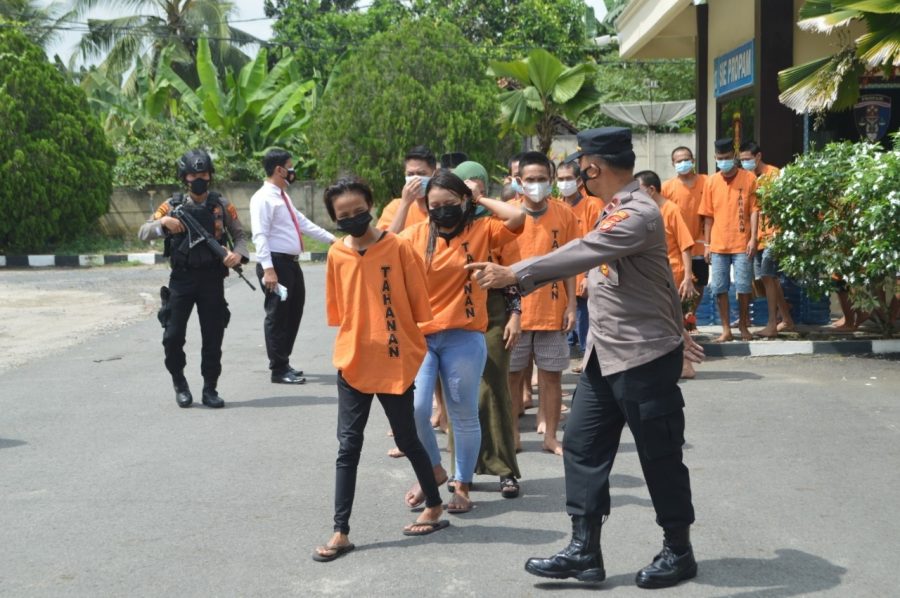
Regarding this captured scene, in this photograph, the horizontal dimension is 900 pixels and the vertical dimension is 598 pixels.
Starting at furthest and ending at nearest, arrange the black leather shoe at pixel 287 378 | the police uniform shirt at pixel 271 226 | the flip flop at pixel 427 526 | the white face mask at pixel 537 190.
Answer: the black leather shoe at pixel 287 378, the police uniform shirt at pixel 271 226, the white face mask at pixel 537 190, the flip flop at pixel 427 526

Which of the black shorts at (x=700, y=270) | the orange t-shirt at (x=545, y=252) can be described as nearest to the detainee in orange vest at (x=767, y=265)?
the black shorts at (x=700, y=270)

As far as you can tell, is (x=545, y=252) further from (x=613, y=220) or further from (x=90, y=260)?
(x=90, y=260)

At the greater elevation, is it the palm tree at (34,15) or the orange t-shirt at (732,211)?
the palm tree at (34,15)

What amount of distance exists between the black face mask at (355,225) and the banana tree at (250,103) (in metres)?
24.0

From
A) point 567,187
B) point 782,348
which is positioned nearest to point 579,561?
point 567,187

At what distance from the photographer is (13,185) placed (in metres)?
22.4

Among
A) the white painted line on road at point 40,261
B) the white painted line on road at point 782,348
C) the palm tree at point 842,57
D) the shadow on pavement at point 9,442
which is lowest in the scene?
the shadow on pavement at point 9,442

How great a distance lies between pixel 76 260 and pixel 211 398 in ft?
52.3

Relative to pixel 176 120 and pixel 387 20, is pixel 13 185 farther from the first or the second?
pixel 387 20

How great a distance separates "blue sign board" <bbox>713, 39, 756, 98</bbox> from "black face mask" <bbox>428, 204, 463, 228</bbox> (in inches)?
354

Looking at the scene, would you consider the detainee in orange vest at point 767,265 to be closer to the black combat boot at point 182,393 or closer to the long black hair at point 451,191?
the black combat boot at point 182,393

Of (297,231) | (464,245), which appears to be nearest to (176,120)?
(297,231)

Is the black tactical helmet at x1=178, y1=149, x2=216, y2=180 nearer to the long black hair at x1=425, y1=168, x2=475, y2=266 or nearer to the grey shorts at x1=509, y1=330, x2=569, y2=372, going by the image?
the grey shorts at x1=509, y1=330, x2=569, y2=372

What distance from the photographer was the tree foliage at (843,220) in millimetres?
9852
